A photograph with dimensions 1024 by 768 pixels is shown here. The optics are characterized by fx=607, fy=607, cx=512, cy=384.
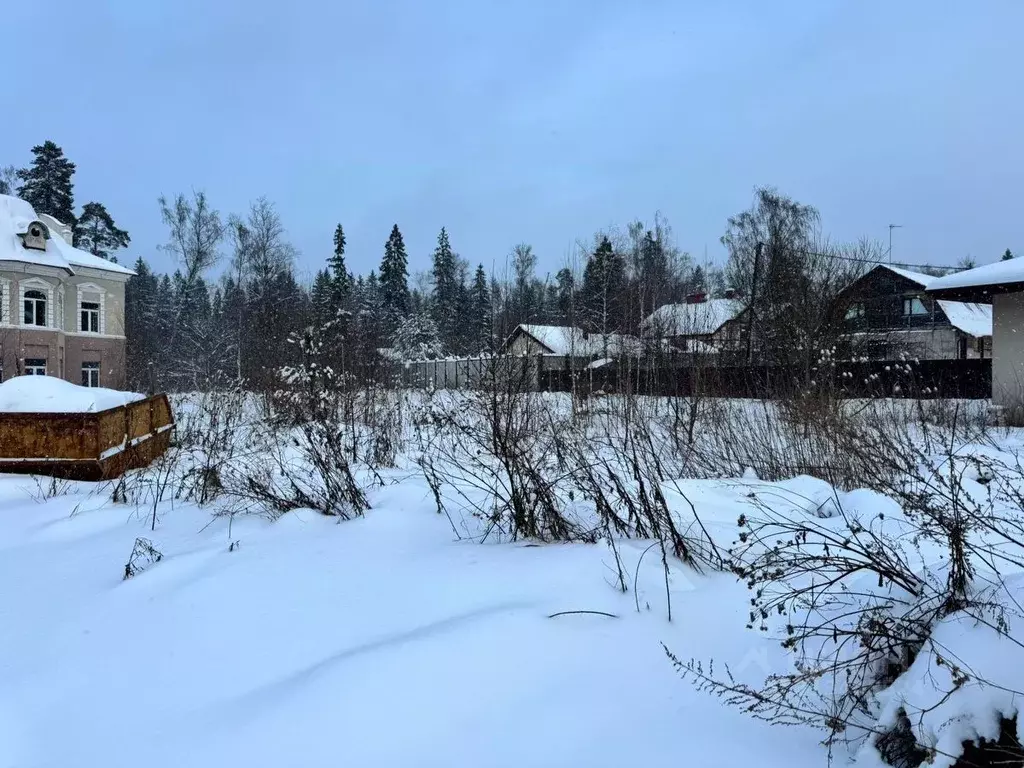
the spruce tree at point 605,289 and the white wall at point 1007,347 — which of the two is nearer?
the white wall at point 1007,347

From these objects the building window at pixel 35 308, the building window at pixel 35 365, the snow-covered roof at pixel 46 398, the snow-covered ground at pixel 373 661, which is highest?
the building window at pixel 35 308

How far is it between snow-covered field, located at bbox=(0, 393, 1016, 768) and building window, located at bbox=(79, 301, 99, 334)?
98.3 ft

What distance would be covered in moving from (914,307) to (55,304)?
40.9 m

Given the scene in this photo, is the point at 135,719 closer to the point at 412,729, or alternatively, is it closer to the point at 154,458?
the point at 412,729

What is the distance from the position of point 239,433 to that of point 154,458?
136cm

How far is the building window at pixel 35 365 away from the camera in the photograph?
2478cm

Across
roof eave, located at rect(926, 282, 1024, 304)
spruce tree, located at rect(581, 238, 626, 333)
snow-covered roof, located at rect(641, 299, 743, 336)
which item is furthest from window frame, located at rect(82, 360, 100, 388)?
roof eave, located at rect(926, 282, 1024, 304)

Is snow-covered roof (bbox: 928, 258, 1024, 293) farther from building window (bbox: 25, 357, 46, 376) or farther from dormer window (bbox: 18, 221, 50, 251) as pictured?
dormer window (bbox: 18, 221, 50, 251)

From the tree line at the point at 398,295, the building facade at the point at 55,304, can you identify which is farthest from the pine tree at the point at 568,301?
the building facade at the point at 55,304

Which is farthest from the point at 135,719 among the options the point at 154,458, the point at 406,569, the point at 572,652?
the point at 154,458

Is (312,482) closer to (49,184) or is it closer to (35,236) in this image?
(35,236)

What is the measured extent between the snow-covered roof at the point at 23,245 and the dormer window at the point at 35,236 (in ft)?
0.42

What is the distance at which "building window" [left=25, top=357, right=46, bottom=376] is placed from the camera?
24781 mm

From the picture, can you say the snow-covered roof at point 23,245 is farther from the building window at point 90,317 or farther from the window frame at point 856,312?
the window frame at point 856,312
